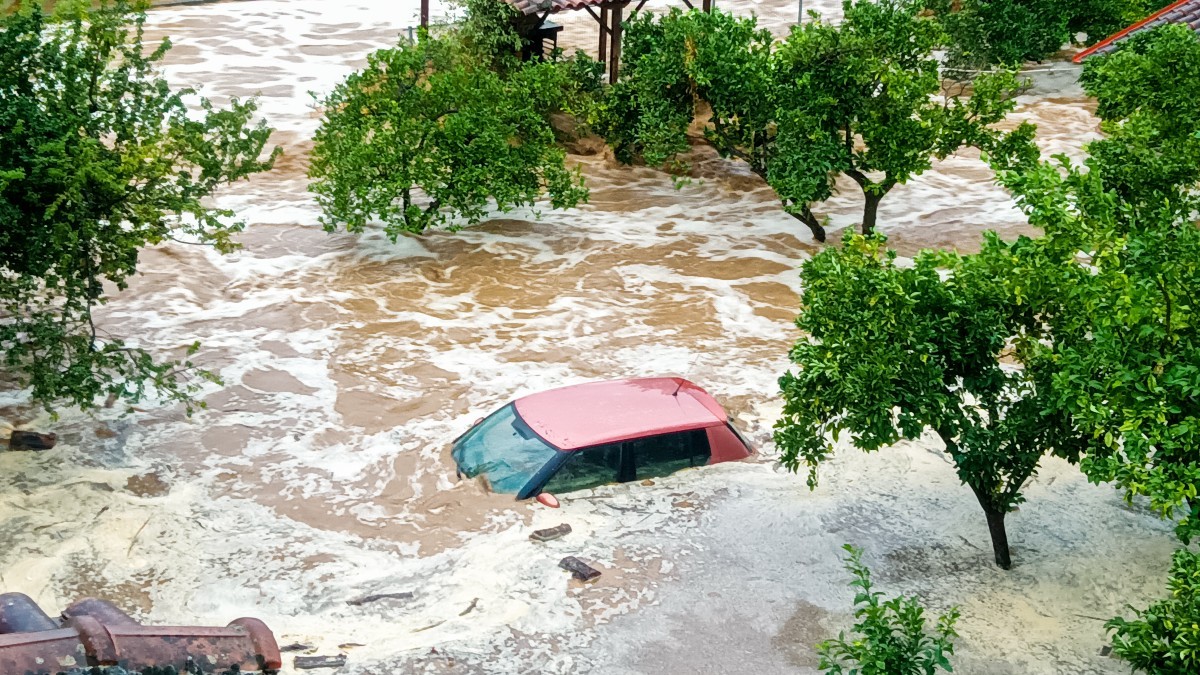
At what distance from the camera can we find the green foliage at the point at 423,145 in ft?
60.7

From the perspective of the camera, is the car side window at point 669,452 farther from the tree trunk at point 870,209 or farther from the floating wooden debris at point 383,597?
the tree trunk at point 870,209

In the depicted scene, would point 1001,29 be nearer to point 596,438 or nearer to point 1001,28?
point 1001,28

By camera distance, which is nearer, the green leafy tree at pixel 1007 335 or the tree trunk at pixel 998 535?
the green leafy tree at pixel 1007 335

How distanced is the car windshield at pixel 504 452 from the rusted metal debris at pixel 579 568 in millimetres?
1010

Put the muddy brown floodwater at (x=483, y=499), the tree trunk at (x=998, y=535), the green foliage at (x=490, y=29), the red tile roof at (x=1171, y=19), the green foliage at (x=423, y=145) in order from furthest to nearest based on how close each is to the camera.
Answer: the green foliage at (x=490, y=29) < the red tile roof at (x=1171, y=19) < the green foliage at (x=423, y=145) < the tree trunk at (x=998, y=535) < the muddy brown floodwater at (x=483, y=499)

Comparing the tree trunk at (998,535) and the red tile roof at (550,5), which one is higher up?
the red tile roof at (550,5)

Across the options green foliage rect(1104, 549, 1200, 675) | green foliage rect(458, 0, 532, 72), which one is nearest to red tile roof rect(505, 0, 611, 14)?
green foliage rect(458, 0, 532, 72)

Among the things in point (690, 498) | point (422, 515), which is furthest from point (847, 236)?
point (422, 515)

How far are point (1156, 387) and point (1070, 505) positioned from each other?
448 cm

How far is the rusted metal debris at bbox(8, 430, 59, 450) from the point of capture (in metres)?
12.8

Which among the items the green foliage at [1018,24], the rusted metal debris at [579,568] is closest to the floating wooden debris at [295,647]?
the rusted metal debris at [579,568]

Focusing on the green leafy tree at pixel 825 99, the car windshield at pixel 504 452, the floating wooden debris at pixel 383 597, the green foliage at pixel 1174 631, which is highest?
the green leafy tree at pixel 825 99

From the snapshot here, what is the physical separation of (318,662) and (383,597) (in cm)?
150

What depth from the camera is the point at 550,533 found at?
429 inches
